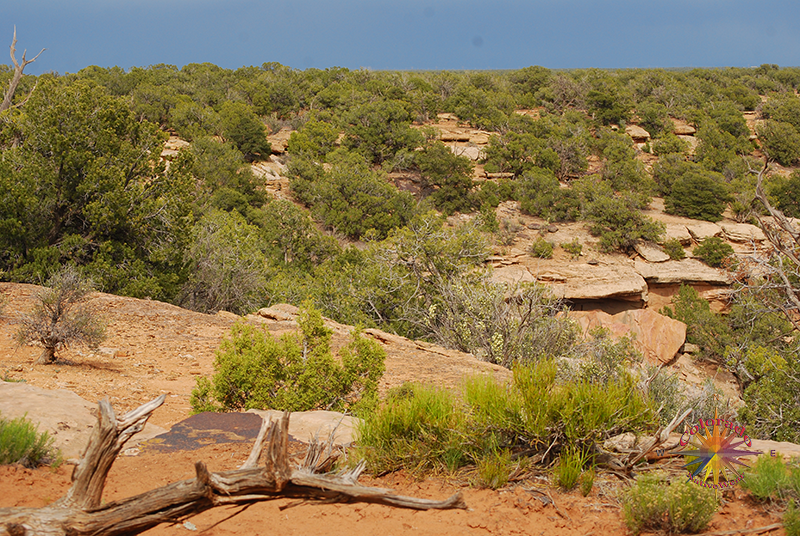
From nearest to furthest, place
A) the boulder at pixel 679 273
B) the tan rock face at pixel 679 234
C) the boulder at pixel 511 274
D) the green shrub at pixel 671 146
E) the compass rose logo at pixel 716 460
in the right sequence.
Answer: the compass rose logo at pixel 716 460 → the boulder at pixel 511 274 → the boulder at pixel 679 273 → the tan rock face at pixel 679 234 → the green shrub at pixel 671 146

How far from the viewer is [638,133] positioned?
3406cm

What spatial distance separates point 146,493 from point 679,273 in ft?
77.6

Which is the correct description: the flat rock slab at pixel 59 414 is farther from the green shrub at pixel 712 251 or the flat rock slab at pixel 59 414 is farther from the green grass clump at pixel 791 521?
the green shrub at pixel 712 251

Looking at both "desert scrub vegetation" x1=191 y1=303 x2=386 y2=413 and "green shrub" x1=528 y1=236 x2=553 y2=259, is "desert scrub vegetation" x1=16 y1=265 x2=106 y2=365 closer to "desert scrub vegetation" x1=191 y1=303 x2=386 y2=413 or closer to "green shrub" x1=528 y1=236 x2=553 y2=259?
"desert scrub vegetation" x1=191 y1=303 x2=386 y2=413

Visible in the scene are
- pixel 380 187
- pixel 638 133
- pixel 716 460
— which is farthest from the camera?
pixel 638 133

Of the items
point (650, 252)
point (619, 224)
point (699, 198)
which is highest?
point (699, 198)

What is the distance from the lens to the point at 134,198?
12.5 meters

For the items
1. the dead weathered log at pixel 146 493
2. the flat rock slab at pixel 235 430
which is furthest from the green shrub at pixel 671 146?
the dead weathered log at pixel 146 493

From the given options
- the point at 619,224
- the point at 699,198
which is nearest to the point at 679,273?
the point at 619,224

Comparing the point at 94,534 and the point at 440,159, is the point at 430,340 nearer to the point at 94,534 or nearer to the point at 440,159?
the point at 94,534

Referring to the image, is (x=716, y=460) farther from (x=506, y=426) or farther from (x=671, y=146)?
(x=671, y=146)

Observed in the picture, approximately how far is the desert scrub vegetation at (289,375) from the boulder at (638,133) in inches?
1275

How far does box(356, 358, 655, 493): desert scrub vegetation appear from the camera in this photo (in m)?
3.78

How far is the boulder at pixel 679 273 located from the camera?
22531 mm
